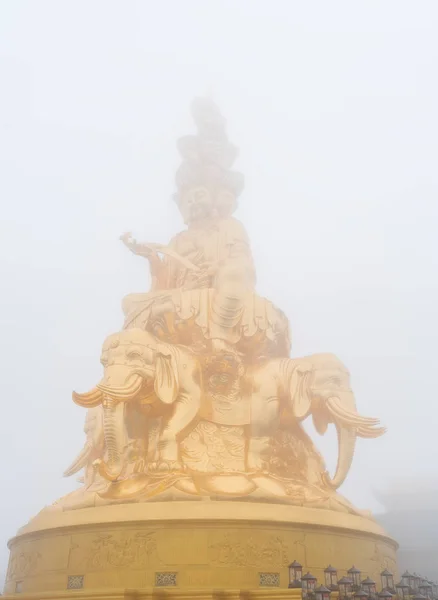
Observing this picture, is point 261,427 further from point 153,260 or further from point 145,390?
point 153,260

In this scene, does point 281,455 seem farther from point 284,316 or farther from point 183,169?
point 183,169

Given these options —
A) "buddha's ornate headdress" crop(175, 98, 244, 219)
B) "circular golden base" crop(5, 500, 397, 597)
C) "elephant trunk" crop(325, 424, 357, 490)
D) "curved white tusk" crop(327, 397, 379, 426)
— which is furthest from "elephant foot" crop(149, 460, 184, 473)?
"buddha's ornate headdress" crop(175, 98, 244, 219)

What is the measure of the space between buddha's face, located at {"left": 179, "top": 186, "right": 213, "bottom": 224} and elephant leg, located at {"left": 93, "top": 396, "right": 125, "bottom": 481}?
5.72 m

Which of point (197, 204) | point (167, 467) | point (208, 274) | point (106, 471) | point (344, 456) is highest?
point (197, 204)

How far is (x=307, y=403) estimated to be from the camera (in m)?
11.1

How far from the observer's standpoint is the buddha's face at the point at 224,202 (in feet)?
48.5

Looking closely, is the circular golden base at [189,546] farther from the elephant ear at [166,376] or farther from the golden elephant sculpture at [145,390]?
the elephant ear at [166,376]

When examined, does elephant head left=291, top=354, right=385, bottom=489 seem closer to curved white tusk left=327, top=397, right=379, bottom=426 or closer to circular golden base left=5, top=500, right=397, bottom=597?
curved white tusk left=327, top=397, right=379, bottom=426

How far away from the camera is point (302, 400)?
36.5 feet

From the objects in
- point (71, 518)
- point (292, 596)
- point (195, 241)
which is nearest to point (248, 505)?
point (292, 596)

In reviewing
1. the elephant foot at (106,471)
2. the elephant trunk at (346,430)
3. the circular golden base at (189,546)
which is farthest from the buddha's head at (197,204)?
the circular golden base at (189,546)

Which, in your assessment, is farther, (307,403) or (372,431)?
(307,403)

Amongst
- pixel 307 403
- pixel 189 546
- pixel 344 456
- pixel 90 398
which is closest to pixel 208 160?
pixel 307 403

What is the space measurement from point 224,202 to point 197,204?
2.33ft
